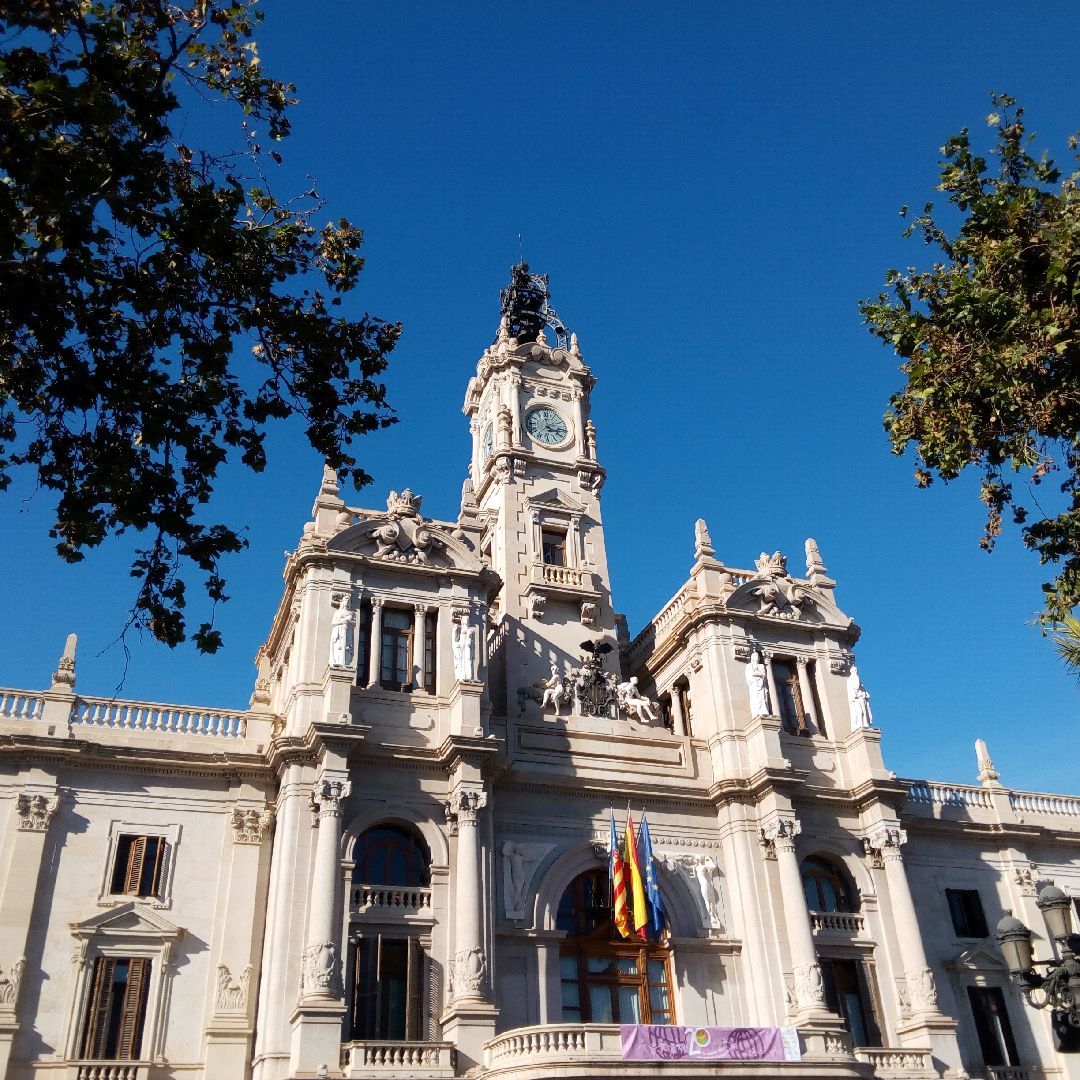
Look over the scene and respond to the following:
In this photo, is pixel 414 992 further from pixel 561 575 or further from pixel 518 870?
pixel 561 575

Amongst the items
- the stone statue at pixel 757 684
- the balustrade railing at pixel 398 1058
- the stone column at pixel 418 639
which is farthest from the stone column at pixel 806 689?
the balustrade railing at pixel 398 1058

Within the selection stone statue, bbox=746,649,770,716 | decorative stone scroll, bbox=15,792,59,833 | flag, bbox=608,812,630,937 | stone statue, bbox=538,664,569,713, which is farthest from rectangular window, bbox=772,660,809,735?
decorative stone scroll, bbox=15,792,59,833

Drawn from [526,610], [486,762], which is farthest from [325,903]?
[526,610]

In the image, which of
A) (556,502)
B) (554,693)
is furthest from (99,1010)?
(556,502)

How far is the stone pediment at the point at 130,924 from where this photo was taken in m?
27.3

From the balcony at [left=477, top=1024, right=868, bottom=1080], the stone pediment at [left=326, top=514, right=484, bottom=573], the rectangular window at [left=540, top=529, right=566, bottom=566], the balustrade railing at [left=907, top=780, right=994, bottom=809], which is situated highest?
the rectangular window at [left=540, top=529, right=566, bottom=566]

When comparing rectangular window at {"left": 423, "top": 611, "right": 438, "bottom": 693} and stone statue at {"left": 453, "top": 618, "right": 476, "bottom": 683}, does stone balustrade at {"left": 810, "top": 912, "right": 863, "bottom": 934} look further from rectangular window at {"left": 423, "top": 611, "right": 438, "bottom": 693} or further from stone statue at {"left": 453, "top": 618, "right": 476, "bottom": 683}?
rectangular window at {"left": 423, "top": 611, "right": 438, "bottom": 693}

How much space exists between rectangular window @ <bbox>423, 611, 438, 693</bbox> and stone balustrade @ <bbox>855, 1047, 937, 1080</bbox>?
15021 mm

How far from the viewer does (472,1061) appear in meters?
25.5

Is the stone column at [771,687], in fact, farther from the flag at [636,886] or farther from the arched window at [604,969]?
the arched window at [604,969]

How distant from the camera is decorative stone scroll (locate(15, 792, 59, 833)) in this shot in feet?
92.2

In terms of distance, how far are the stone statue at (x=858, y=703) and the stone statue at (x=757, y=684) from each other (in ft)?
10.0

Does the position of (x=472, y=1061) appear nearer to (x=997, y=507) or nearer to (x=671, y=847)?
(x=671, y=847)

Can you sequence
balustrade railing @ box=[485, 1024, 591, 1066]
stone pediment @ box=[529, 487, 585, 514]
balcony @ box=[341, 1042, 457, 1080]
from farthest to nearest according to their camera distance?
stone pediment @ box=[529, 487, 585, 514], balcony @ box=[341, 1042, 457, 1080], balustrade railing @ box=[485, 1024, 591, 1066]
